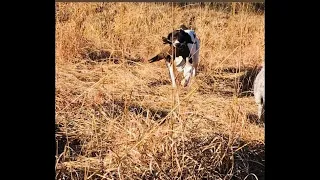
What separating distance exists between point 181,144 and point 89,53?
843 millimetres

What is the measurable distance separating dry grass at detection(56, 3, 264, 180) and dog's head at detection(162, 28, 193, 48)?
0.04 metres

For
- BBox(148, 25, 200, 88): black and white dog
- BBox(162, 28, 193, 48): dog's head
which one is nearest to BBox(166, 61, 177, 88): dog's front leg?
BBox(148, 25, 200, 88): black and white dog

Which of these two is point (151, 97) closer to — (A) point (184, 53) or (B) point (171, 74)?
(B) point (171, 74)

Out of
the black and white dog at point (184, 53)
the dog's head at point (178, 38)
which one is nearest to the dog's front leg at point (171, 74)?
the black and white dog at point (184, 53)

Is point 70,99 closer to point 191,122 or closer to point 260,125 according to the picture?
point 191,122

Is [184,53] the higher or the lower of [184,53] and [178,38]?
the lower

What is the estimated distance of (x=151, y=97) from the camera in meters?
3.73

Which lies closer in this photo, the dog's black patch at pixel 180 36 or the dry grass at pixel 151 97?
the dry grass at pixel 151 97

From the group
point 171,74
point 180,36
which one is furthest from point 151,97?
point 180,36

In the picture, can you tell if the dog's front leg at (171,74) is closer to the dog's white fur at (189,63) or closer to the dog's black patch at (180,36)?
the dog's white fur at (189,63)

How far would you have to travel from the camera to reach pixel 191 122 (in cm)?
366

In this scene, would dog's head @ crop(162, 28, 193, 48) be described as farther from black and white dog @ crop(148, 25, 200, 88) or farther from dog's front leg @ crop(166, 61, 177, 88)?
dog's front leg @ crop(166, 61, 177, 88)

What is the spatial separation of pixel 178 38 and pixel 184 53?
118 mm

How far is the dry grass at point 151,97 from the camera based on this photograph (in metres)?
3.59
